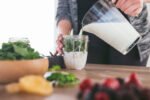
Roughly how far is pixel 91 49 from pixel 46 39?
1.22 m

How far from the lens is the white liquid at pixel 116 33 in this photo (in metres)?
1.31

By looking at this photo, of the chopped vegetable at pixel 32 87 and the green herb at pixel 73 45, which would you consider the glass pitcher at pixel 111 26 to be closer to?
the green herb at pixel 73 45

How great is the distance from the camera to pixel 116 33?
4.41ft

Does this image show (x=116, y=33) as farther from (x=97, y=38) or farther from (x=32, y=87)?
(x=32, y=87)

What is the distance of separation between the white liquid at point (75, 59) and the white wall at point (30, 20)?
1.44 metres

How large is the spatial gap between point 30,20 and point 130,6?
4.99 ft

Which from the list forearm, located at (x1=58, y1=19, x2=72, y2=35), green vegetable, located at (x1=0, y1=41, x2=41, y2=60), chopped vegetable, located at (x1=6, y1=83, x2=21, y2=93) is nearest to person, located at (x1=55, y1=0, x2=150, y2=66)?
forearm, located at (x1=58, y1=19, x2=72, y2=35)

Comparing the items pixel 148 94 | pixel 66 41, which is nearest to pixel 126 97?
pixel 148 94

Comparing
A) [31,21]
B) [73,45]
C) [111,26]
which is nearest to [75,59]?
[73,45]

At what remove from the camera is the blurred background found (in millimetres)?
2646

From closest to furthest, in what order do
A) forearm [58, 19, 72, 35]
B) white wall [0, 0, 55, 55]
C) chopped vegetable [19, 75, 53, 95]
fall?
chopped vegetable [19, 75, 53, 95]
forearm [58, 19, 72, 35]
white wall [0, 0, 55, 55]

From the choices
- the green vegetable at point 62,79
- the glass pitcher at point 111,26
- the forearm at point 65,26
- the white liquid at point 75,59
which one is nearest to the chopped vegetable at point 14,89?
the green vegetable at point 62,79

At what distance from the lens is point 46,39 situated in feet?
8.90

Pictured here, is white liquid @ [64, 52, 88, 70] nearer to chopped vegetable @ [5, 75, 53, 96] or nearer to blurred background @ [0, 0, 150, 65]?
chopped vegetable @ [5, 75, 53, 96]
